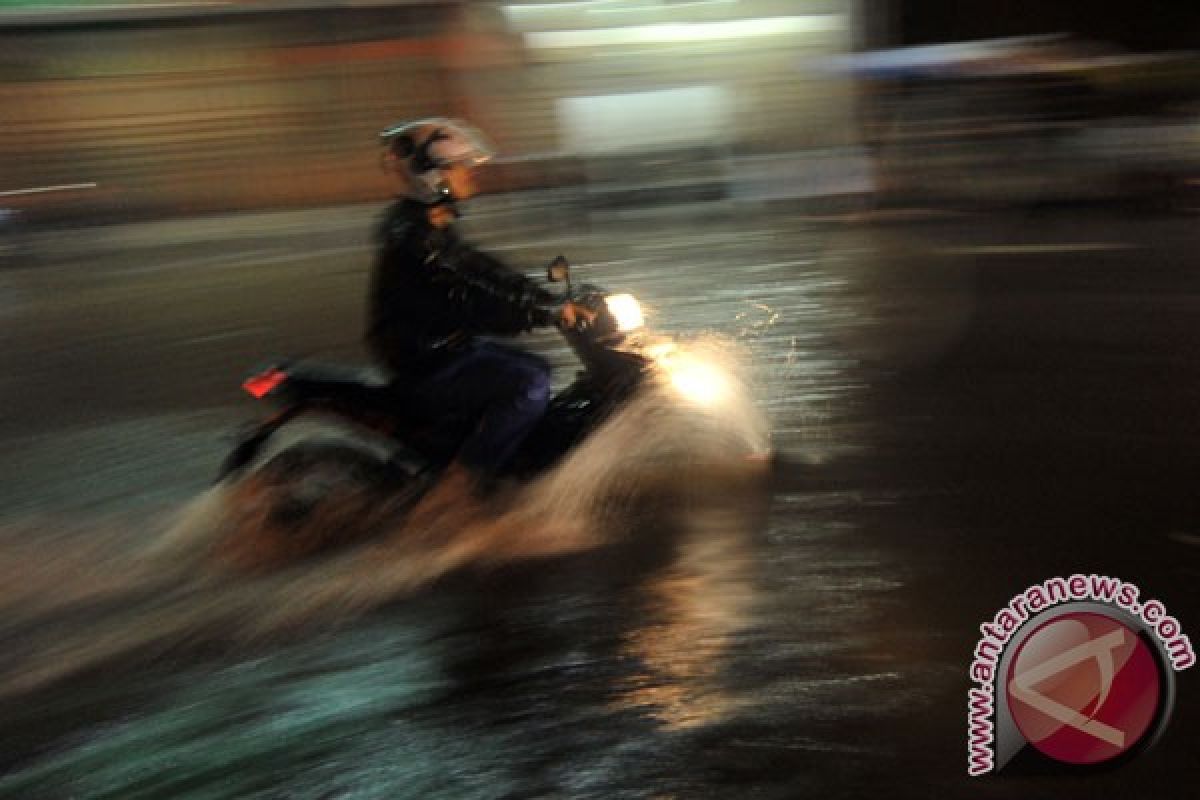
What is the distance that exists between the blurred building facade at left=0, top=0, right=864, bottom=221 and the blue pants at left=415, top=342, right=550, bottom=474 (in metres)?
16.8

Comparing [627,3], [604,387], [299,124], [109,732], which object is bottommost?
[109,732]

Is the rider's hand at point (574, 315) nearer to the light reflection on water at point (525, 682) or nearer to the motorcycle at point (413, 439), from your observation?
the motorcycle at point (413, 439)

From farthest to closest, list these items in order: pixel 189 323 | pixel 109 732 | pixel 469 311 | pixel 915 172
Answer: pixel 915 172
pixel 189 323
pixel 469 311
pixel 109 732

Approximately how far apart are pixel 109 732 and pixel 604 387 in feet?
7.49

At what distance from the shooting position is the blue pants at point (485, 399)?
5082mm

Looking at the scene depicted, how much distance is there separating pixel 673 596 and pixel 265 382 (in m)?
1.76

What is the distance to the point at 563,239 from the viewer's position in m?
15.4

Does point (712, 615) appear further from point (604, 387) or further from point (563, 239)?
point (563, 239)

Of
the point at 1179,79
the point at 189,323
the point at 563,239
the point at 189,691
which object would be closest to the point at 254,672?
the point at 189,691

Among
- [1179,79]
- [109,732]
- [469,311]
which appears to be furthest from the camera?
[1179,79]

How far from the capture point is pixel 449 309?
16.6 ft

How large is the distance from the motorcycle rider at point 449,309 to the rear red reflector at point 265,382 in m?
0.37
